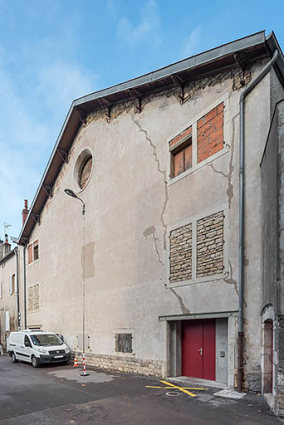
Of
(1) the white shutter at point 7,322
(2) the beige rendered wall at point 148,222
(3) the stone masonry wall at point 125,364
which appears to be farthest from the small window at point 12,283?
(3) the stone masonry wall at point 125,364

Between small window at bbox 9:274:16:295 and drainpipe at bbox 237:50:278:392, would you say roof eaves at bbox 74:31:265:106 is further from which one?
small window at bbox 9:274:16:295

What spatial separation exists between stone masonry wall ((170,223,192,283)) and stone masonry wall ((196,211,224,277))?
40 centimetres

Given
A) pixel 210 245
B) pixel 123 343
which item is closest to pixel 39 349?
pixel 123 343

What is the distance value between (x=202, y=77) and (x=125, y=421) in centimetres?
997

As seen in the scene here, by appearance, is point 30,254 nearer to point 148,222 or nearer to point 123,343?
point 123,343

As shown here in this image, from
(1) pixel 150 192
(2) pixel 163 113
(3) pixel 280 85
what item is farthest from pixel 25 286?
(3) pixel 280 85

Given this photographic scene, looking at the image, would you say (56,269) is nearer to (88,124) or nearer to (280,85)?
(88,124)

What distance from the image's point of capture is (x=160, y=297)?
11.9 metres

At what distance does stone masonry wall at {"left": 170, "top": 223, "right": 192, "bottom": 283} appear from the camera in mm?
11031

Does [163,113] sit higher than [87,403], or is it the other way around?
[163,113]

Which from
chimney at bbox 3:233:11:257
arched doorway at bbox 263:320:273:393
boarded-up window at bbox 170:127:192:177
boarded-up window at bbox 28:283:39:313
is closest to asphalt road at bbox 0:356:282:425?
arched doorway at bbox 263:320:273:393

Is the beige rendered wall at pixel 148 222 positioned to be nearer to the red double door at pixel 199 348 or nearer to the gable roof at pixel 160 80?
the gable roof at pixel 160 80

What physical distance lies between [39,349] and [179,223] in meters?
9.04

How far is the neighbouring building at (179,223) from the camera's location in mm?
9094
